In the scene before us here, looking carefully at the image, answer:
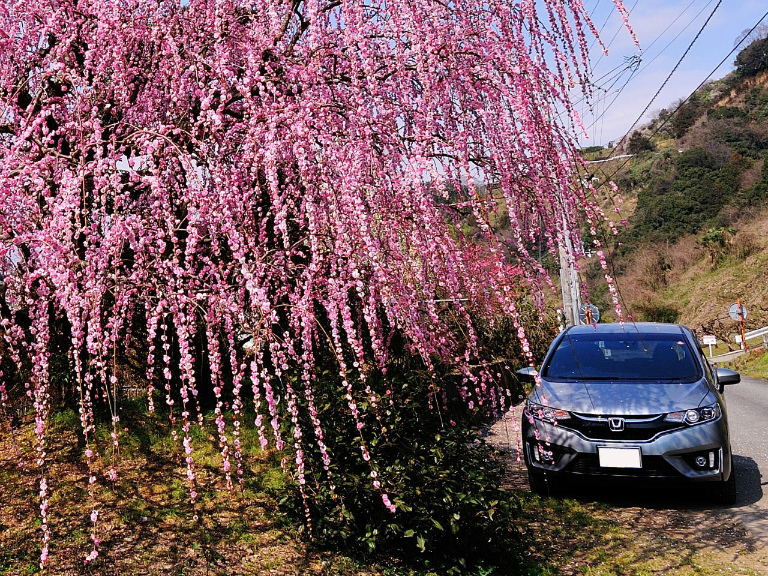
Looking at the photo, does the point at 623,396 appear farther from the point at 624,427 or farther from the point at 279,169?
the point at 279,169

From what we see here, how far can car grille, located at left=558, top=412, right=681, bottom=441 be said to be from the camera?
5477mm

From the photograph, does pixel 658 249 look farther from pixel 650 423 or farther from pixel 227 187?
pixel 227 187

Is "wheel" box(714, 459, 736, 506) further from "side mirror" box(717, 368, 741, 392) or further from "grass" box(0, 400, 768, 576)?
"side mirror" box(717, 368, 741, 392)

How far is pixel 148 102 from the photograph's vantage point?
4.20 metres

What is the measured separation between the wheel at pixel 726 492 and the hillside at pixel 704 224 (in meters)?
28.9

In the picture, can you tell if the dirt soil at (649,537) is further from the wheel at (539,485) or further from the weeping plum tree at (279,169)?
the weeping plum tree at (279,169)

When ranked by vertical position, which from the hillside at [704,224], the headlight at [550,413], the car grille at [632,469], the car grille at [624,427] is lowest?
the car grille at [632,469]

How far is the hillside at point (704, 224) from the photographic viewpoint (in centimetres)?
3541

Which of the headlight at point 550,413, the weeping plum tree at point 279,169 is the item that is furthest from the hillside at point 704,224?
the weeping plum tree at point 279,169

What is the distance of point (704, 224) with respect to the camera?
40.4 metres

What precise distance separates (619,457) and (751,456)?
3.33m

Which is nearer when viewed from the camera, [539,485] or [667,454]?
[667,454]

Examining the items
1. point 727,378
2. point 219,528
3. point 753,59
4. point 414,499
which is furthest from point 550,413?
point 753,59

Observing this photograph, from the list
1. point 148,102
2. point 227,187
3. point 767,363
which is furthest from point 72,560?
point 767,363
